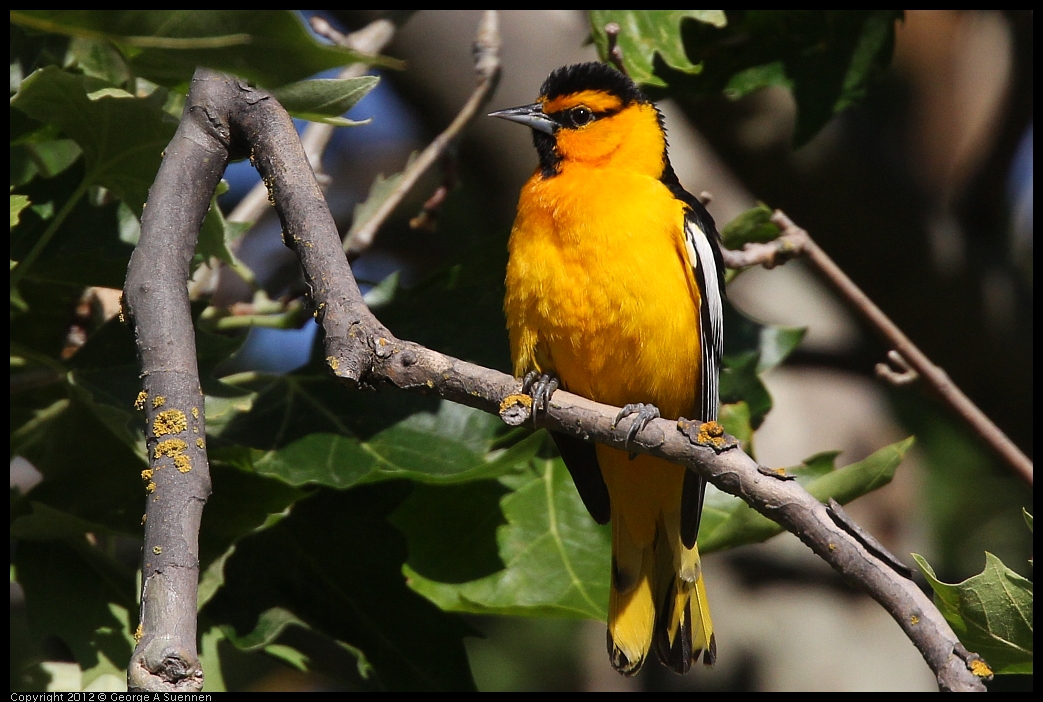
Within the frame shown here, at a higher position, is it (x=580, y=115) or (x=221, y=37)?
(x=221, y=37)

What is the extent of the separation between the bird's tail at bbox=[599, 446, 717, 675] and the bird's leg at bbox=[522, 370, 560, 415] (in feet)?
1.25

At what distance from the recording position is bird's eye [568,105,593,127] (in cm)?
349

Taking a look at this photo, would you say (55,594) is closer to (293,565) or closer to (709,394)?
(293,565)

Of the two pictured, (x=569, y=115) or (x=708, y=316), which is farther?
(x=569, y=115)

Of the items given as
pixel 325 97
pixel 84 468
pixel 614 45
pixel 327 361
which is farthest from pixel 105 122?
pixel 614 45

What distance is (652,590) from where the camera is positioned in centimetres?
307

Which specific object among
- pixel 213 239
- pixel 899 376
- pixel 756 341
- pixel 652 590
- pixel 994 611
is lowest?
pixel 652 590

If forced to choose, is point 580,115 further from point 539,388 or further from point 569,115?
point 539,388

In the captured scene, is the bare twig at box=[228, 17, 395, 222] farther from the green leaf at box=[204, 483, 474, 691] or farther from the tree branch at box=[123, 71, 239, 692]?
the tree branch at box=[123, 71, 239, 692]

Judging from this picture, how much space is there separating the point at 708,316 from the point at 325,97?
53.4 inches

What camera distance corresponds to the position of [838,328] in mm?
5277

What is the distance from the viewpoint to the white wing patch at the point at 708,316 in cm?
286
